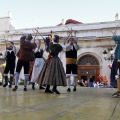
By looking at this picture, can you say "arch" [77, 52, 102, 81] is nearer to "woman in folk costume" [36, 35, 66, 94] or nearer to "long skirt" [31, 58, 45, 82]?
"long skirt" [31, 58, 45, 82]

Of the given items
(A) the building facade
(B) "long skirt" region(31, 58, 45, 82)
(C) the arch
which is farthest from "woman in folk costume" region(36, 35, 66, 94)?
(C) the arch

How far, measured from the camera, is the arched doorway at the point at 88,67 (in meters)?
22.9

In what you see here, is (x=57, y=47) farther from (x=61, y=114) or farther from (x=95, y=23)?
(x=95, y=23)

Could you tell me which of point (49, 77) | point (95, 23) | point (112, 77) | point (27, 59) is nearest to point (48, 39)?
point (27, 59)

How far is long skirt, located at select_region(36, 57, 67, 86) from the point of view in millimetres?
6331

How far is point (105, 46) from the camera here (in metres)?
22.5

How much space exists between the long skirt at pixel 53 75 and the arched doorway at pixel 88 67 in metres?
16.4

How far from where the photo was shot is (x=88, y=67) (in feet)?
75.8

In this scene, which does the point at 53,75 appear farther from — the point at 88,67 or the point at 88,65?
the point at 88,65

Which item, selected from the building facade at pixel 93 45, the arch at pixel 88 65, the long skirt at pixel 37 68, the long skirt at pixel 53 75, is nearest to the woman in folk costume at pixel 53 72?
the long skirt at pixel 53 75

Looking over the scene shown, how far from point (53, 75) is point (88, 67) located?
17.0 meters

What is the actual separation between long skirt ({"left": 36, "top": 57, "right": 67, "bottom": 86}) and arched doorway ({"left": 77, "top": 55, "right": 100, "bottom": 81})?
16436 mm

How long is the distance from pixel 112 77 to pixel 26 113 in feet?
21.4

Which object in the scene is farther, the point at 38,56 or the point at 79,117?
the point at 38,56
